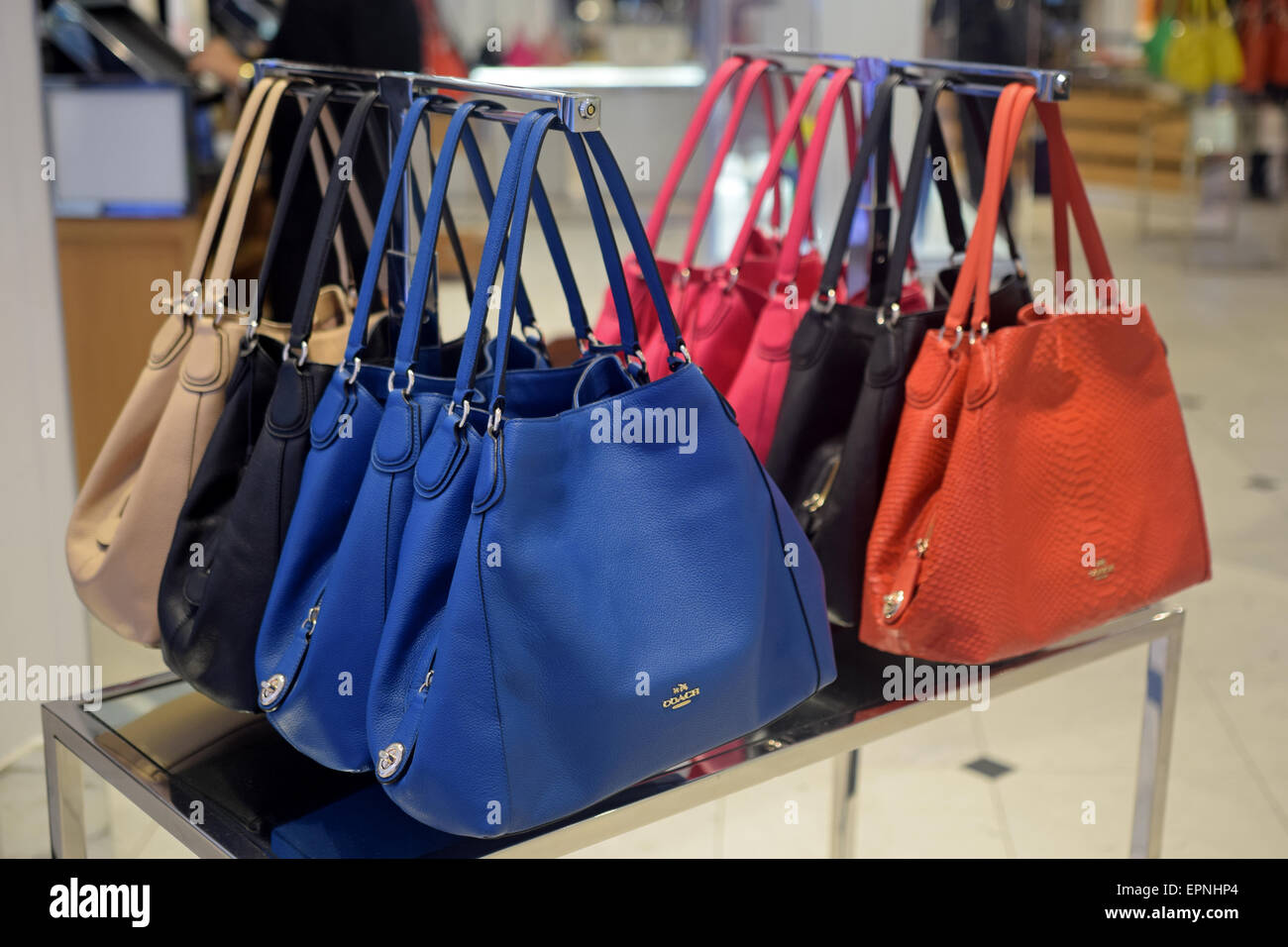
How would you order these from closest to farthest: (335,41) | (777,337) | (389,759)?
(389,759) < (777,337) < (335,41)

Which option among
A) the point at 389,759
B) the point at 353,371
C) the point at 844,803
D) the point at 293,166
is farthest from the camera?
the point at 844,803

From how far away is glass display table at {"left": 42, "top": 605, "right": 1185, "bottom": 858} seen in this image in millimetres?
1108

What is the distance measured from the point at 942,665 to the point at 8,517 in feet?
5.69

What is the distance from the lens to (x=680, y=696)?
105 centimetres

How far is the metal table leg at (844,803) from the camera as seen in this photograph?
2.05 m

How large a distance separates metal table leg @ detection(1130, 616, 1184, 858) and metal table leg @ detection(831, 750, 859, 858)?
47 cm

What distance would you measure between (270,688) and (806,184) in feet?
2.62

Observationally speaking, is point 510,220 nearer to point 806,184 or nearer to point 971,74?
point 806,184

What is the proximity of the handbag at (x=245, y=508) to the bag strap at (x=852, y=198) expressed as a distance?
0.50 metres

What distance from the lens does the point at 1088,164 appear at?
10.5 m

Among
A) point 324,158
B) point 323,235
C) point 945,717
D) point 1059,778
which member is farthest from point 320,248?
point 945,717

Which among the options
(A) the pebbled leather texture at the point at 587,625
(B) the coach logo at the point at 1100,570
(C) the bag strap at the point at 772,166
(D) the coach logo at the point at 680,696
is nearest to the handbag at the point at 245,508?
(A) the pebbled leather texture at the point at 587,625

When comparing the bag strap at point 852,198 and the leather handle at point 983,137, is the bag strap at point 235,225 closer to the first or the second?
the bag strap at point 852,198
